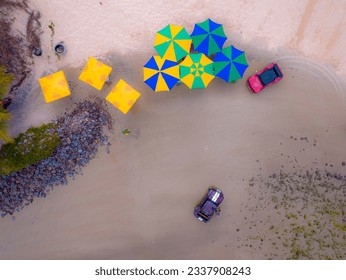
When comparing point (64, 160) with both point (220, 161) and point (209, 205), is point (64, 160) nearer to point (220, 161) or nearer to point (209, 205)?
point (209, 205)

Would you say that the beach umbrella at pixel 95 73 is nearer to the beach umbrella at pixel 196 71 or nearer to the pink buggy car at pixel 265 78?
the beach umbrella at pixel 196 71

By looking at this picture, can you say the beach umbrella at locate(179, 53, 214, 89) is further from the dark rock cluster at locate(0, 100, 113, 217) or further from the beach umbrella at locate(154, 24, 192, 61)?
the dark rock cluster at locate(0, 100, 113, 217)

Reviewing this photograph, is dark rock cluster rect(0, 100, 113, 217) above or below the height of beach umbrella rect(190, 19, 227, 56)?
below

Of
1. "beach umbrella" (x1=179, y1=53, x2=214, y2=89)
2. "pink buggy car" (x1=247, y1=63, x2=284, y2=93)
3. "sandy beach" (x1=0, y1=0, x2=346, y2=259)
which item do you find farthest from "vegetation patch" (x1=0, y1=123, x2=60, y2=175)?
"pink buggy car" (x1=247, y1=63, x2=284, y2=93)

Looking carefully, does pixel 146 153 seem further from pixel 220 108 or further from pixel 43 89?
pixel 43 89

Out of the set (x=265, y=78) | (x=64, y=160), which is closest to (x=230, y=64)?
(x=265, y=78)

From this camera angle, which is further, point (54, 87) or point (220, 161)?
point (220, 161)
